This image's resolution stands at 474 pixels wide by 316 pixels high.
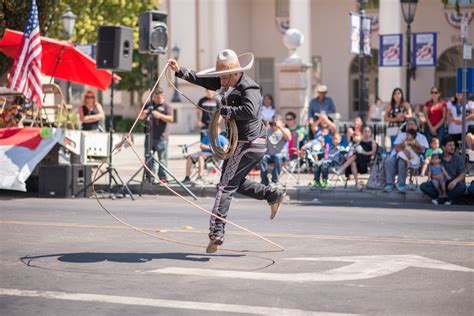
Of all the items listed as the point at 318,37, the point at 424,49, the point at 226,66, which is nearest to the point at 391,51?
the point at 424,49

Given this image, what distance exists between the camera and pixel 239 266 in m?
9.66

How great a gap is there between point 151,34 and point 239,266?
9.85m

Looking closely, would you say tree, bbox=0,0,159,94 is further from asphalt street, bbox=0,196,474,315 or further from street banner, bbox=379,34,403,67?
asphalt street, bbox=0,196,474,315

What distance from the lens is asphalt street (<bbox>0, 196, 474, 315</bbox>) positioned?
785 cm

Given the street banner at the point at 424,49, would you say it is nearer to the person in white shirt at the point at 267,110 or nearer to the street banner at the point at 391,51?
the street banner at the point at 391,51

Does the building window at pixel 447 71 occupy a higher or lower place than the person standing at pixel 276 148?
higher

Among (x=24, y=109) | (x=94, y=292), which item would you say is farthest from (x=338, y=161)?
(x=94, y=292)

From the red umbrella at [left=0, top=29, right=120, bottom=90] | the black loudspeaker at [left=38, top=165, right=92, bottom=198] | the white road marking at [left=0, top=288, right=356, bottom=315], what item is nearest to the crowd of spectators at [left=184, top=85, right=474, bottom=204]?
the black loudspeaker at [left=38, top=165, right=92, bottom=198]

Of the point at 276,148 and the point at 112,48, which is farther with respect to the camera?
the point at 276,148

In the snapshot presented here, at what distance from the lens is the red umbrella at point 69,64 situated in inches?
836

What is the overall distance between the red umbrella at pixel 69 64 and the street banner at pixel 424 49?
8835mm

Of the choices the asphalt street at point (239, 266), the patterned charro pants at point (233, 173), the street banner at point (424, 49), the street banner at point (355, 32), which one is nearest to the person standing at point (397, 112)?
the street banner at point (355, 32)

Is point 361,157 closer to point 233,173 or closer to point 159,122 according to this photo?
point 159,122

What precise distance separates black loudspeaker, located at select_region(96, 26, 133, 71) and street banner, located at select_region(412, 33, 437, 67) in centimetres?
1080
